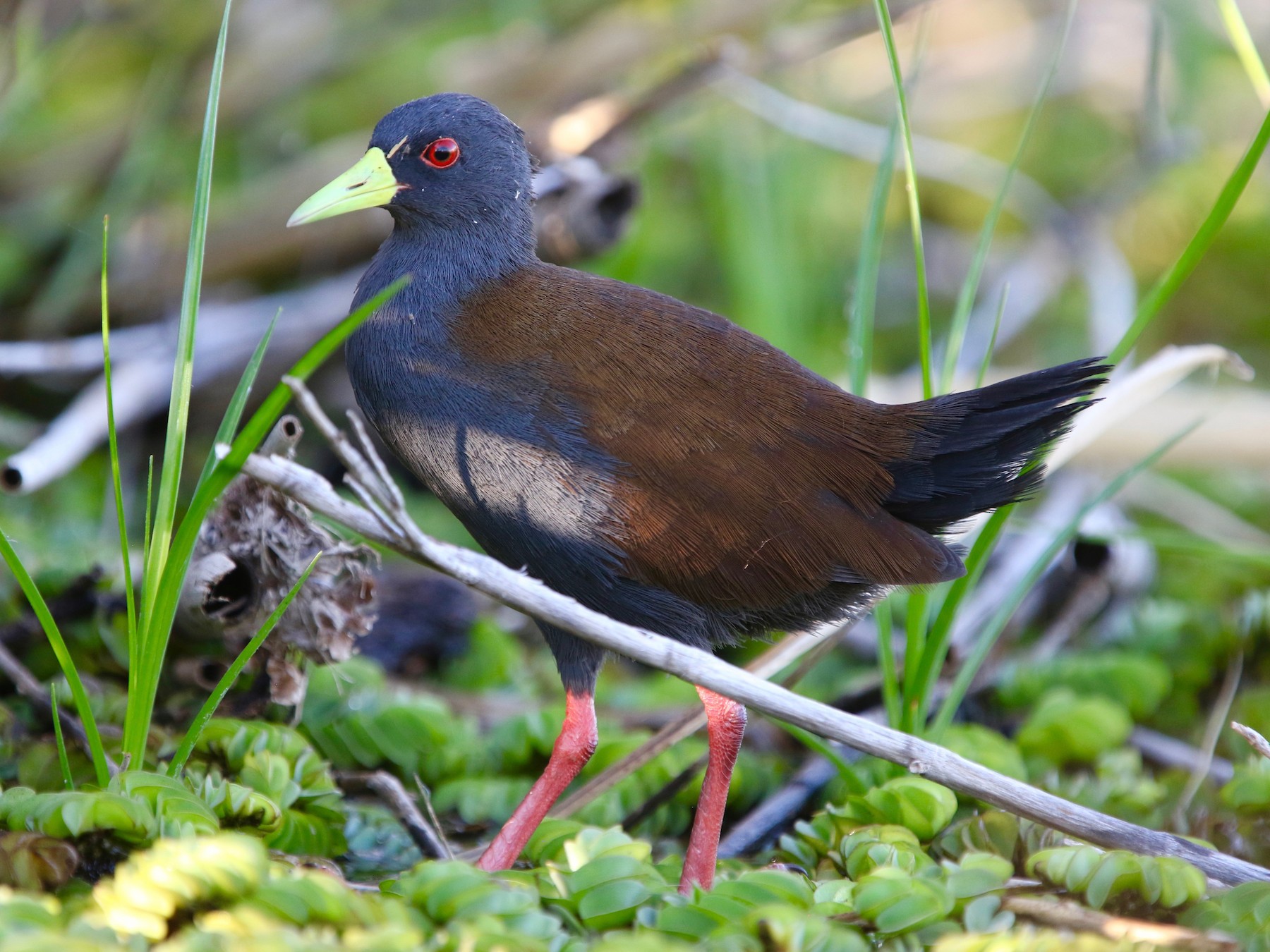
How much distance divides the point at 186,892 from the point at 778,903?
0.75 metres

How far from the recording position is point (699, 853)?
2.23m

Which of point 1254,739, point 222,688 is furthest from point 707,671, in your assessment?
point 1254,739

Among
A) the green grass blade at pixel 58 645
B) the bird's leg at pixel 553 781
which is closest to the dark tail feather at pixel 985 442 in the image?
the bird's leg at pixel 553 781

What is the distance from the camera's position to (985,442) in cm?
223

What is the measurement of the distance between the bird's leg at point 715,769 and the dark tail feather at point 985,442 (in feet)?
1.59

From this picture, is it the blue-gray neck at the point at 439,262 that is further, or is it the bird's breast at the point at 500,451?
the blue-gray neck at the point at 439,262

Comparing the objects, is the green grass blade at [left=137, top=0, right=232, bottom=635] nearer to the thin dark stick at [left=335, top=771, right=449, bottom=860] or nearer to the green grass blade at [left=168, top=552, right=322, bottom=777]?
the green grass blade at [left=168, top=552, right=322, bottom=777]

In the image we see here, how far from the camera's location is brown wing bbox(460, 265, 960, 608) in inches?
85.0

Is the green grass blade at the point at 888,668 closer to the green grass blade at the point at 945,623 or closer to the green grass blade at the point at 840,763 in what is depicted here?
the green grass blade at the point at 945,623

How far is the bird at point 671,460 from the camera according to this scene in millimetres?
2158

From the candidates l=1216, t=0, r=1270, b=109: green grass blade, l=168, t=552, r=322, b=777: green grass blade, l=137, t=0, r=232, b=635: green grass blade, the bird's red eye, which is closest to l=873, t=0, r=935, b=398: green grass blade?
l=1216, t=0, r=1270, b=109: green grass blade

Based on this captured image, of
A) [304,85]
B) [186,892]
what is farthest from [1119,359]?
[304,85]

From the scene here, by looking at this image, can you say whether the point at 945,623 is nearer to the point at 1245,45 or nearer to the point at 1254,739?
the point at 1254,739

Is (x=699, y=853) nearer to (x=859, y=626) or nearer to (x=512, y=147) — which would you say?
(x=512, y=147)
